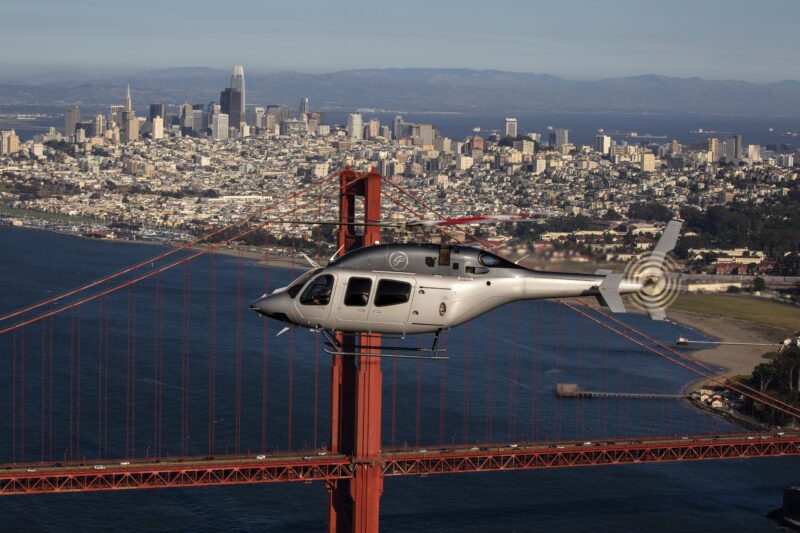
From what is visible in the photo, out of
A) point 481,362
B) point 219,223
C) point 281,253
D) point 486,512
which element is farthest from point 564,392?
point 219,223

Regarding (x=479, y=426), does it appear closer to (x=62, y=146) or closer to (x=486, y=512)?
(x=486, y=512)

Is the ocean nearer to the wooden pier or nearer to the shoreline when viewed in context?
the shoreline

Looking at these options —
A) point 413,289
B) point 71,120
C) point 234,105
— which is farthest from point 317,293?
point 234,105

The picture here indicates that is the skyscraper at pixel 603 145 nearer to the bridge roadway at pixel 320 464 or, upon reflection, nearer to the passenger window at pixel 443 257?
the bridge roadway at pixel 320 464

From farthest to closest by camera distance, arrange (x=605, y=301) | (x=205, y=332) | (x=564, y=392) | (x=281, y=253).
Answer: (x=281, y=253) → (x=205, y=332) → (x=564, y=392) → (x=605, y=301)

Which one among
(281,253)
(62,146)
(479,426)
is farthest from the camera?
(62,146)

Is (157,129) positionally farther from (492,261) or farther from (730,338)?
(492,261)

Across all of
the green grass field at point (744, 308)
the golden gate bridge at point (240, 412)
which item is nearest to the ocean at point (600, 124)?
the green grass field at point (744, 308)
